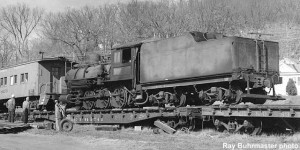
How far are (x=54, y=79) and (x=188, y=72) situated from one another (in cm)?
1163

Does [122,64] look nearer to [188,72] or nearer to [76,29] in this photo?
[188,72]

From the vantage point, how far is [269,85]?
45.7ft

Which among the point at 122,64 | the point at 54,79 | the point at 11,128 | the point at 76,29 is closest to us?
the point at 11,128

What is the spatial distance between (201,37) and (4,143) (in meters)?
8.19

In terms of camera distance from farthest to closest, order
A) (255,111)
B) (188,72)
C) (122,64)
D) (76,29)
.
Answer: (76,29) < (122,64) < (188,72) < (255,111)

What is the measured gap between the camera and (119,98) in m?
17.9

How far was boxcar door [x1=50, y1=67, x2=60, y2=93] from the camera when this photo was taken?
2316 cm

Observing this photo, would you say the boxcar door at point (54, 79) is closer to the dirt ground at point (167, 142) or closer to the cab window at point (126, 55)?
the cab window at point (126, 55)

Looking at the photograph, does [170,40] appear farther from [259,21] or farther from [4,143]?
[259,21]

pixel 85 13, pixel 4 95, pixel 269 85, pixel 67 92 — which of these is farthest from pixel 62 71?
pixel 85 13

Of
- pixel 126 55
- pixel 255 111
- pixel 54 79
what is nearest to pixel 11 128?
pixel 126 55

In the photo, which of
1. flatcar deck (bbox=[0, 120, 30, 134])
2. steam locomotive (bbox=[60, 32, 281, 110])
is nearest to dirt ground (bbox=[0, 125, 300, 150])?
steam locomotive (bbox=[60, 32, 281, 110])

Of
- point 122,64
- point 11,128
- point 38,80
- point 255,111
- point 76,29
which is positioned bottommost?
point 11,128

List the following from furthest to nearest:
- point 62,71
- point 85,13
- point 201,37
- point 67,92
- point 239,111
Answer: point 85,13 < point 62,71 < point 67,92 < point 201,37 < point 239,111
